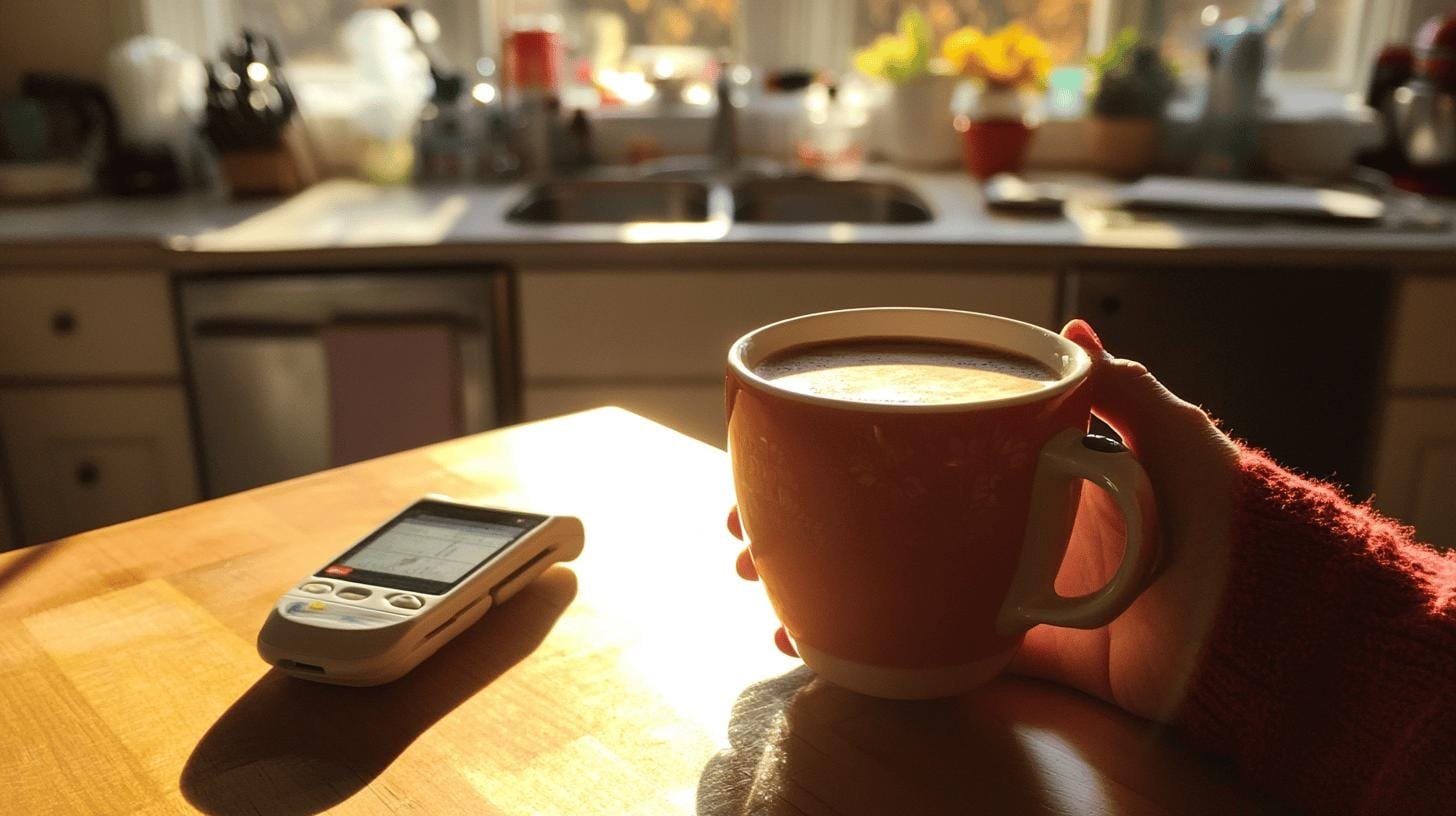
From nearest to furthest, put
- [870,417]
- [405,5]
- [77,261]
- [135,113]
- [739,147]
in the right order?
[870,417] → [77,261] → [135,113] → [405,5] → [739,147]

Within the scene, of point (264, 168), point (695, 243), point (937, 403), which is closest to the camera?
point (937, 403)

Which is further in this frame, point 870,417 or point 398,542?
point 398,542

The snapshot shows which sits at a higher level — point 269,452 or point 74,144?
point 74,144

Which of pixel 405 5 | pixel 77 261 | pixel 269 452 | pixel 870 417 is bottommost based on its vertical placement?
pixel 269 452

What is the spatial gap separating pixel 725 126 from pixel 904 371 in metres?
1.81

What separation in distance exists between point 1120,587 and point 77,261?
167 cm

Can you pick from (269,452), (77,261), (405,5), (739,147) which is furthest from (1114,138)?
(77,261)

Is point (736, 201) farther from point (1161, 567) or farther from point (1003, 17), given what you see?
point (1161, 567)

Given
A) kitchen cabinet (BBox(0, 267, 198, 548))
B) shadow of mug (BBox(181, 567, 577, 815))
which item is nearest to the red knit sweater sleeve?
shadow of mug (BBox(181, 567, 577, 815))

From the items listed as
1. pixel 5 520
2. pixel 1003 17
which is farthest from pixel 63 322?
pixel 1003 17

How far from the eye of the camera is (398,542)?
23.4 inches

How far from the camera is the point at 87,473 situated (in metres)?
1.82

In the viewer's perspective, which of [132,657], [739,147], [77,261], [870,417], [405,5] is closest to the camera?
[870,417]

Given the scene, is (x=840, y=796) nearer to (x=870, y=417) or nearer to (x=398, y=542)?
(x=870, y=417)
